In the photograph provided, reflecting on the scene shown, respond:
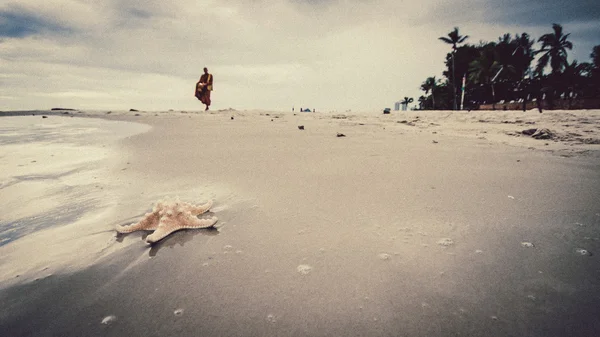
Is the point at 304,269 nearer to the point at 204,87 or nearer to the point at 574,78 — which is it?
the point at 204,87

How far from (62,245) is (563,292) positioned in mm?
2871

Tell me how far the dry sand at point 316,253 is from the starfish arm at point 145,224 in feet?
0.30

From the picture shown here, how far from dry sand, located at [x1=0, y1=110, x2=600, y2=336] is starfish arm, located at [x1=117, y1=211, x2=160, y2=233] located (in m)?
0.09

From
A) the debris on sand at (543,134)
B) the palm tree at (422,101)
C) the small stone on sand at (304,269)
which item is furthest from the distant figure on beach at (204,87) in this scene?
the palm tree at (422,101)

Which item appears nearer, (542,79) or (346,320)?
(346,320)

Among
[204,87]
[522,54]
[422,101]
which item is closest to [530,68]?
[522,54]

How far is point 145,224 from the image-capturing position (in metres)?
2.02

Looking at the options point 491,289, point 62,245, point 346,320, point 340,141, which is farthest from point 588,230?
point 340,141

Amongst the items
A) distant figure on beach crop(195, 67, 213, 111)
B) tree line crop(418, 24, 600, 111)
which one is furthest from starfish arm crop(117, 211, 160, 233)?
tree line crop(418, 24, 600, 111)

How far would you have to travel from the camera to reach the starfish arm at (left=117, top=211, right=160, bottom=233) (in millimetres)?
1986

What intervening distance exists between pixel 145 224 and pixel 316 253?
1.28 m

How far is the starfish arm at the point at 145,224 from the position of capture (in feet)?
6.52

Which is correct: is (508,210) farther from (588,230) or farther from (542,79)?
(542,79)

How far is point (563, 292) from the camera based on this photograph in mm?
1257
